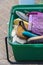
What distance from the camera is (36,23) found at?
2.50 ft

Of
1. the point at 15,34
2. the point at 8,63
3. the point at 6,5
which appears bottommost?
the point at 8,63

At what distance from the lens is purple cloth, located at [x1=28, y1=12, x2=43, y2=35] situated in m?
0.73

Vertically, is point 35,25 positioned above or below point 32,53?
above

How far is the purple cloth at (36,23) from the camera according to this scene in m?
0.73

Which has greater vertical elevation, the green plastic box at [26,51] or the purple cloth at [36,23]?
the purple cloth at [36,23]

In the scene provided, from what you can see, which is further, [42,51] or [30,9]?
[30,9]

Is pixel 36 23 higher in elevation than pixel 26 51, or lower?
higher

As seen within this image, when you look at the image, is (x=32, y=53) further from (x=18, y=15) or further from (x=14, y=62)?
(x=18, y=15)

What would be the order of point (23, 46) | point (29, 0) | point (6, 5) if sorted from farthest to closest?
point (6, 5) < point (29, 0) < point (23, 46)

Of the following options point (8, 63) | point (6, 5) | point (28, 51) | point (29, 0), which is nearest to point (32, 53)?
point (28, 51)

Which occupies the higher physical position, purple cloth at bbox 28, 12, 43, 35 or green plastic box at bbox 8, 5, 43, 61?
purple cloth at bbox 28, 12, 43, 35

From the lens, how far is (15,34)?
2.40 ft

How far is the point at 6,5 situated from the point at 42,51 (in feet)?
1.69

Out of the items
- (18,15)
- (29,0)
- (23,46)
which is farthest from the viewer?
(29,0)
